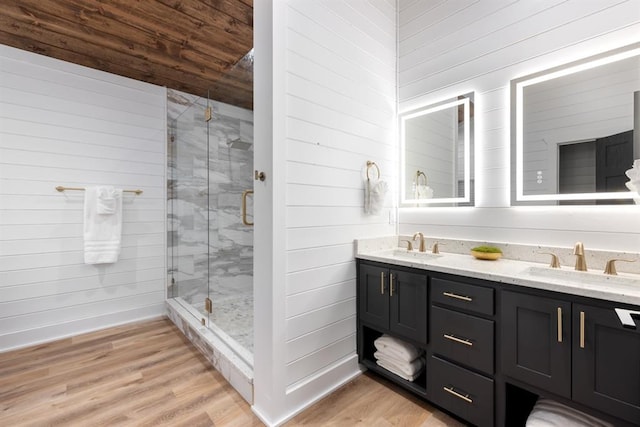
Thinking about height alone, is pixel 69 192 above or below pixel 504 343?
above

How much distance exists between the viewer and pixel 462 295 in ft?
4.83

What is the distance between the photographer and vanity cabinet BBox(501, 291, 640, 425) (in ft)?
3.43

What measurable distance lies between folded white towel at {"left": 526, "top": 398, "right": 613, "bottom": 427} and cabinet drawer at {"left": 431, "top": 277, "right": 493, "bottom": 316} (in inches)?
18.2

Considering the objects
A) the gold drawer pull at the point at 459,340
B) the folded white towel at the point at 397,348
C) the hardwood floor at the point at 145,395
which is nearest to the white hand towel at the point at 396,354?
the folded white towel at the point at 397,348

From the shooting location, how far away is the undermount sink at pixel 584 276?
1271 millimetres

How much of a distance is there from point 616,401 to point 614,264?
66 cm

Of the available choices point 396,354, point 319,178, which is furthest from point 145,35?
point 396,354

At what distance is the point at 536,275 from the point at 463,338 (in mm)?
502

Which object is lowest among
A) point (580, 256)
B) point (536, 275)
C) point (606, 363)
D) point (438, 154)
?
point (606, 363)

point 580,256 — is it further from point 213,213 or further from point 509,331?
point 213,213

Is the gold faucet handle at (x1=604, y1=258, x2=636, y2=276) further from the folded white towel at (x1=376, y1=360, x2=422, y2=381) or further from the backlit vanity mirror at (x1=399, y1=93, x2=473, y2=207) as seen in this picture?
the folded white towel at (x1=376, y1=360, x2=422, y2=381)

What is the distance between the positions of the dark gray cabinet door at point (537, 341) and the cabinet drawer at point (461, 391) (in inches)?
6.9

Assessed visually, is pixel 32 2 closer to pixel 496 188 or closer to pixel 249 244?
pixel 249 244

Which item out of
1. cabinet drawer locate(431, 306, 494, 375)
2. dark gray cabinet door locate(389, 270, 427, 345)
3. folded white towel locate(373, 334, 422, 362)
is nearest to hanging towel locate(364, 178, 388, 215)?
dark gray cabinet door locate(389, 270, 427, 345)
